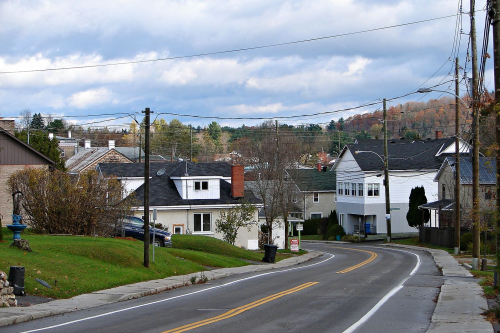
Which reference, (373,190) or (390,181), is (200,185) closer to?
(373,190)

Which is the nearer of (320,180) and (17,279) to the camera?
(17,279)

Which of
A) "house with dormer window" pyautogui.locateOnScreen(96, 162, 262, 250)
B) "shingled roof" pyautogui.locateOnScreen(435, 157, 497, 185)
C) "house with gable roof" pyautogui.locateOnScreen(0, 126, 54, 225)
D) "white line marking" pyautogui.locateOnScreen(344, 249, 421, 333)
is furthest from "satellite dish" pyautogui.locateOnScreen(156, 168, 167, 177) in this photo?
"white line marking" pyautogui.locateOnScreen(344, 249, 421, 333)

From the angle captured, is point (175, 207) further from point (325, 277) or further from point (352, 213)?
point (352, 213)

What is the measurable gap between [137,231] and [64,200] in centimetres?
700

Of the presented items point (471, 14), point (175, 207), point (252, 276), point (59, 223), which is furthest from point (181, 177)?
point (471, 14)

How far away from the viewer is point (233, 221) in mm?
41562

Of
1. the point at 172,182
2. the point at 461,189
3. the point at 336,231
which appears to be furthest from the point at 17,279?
the point at 336,231

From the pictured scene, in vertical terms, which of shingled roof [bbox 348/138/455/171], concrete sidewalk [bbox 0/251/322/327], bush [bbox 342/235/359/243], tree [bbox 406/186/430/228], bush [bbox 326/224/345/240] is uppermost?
shingled roof [bbox 348/138/455/171]

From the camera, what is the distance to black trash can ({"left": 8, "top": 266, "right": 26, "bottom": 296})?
Answer: 16.8 metres

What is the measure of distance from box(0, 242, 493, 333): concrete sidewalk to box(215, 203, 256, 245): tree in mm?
14005

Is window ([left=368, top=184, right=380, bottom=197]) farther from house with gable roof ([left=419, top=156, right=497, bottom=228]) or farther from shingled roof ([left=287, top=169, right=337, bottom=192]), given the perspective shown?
shingled roof ([left=287, top=169, right=337, bottom=192])

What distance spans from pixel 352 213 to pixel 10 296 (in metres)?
55.7

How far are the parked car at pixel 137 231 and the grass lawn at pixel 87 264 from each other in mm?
3189

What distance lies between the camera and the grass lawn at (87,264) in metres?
18.8
